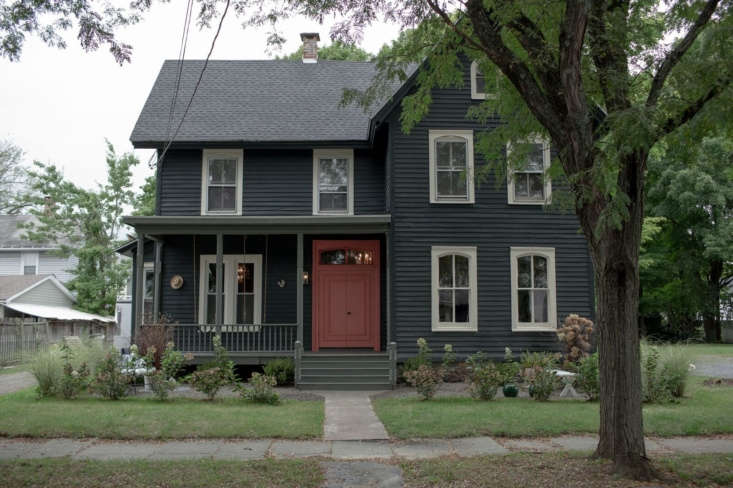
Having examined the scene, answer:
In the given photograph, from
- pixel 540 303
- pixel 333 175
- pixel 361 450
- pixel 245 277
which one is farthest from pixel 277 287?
pixel 361 450

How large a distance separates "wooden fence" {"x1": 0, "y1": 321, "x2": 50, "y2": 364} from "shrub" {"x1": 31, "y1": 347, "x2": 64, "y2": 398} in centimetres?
790

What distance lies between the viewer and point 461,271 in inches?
585

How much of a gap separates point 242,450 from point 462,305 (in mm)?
8125

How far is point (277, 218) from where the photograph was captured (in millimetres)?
14250

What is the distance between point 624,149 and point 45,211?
30.6 metres

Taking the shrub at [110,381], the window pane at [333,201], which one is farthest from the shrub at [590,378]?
the shrub at [110,381]

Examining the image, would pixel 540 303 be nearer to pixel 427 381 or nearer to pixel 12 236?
pixel 427 381

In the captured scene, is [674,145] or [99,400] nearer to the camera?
[674,145]

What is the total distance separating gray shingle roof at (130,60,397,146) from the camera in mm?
16062

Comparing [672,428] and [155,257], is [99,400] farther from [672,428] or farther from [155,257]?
[672,428]

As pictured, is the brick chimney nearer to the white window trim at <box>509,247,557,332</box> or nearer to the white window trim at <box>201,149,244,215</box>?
the white window trim at <box>201,149,244,215</box>

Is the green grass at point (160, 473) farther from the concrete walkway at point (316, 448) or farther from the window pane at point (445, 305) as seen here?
the window pane at point (445, 305)

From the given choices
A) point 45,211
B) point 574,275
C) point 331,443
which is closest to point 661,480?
point 331,443

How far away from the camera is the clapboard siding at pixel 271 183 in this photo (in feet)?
52.7
